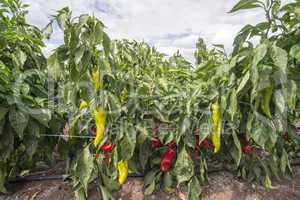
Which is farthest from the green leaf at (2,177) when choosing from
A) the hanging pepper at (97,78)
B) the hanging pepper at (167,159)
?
the hanging pepper at (167,159)

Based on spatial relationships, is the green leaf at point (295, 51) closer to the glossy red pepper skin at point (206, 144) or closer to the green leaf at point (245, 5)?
the green leaf at point (245, 5)

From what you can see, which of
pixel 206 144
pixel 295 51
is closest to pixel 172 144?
pixel 206 144

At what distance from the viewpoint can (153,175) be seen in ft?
5.67

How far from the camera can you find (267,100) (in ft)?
4.56

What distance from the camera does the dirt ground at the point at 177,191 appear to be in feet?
5.58

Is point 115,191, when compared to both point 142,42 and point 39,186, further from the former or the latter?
point 142,42

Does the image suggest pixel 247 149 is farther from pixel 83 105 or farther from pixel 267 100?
pixel 83 105

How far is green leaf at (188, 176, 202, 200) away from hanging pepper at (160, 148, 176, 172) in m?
0.16

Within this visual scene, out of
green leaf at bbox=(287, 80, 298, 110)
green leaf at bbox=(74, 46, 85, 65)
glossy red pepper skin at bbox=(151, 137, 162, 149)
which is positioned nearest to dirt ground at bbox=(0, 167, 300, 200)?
glossy red pepper skin at bbox=(151, 137, 162, 149)

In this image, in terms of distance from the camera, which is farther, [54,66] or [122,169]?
[122,169]

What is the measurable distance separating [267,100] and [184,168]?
588 mm

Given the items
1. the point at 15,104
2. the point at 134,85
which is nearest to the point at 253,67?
the point at 134,85

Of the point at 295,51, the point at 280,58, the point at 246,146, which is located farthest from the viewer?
the point at 246,146

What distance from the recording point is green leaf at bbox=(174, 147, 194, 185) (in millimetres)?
1621
